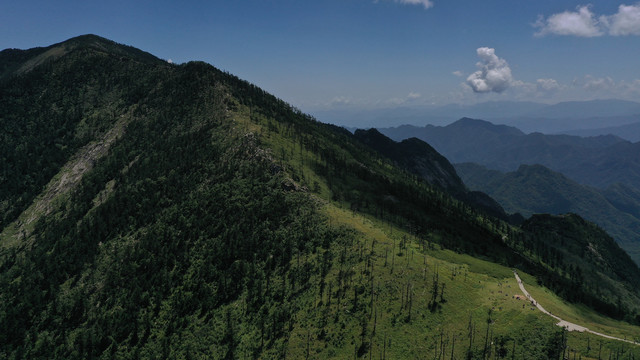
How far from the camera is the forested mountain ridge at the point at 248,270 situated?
266 feet

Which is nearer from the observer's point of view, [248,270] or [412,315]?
[412,315]

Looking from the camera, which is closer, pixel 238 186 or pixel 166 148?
pixel 238 186

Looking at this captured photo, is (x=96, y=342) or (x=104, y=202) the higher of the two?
(x=104, y=202)

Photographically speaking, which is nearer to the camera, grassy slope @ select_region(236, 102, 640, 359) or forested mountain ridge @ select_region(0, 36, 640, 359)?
grassy slope @ select_region(236, 102, 640, 359)

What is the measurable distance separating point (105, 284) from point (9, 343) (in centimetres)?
3863

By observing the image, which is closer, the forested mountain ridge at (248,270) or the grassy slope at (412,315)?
the grassy slope at (412,315)

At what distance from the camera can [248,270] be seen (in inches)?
4385

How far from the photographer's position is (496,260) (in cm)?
16588

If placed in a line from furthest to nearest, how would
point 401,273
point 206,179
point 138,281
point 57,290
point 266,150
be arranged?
1. point 266,150
2. point 206,179
3. point 57,290
4. point 138,281
5. point 401,273

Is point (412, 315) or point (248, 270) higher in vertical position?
point (412, 315)

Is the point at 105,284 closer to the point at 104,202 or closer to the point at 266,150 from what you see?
the point at 104,202

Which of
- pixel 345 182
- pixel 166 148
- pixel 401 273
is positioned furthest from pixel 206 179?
pixel 401 273

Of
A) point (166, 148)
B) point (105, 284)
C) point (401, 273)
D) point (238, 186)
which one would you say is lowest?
point (105, 284)

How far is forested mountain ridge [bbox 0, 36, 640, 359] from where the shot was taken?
8106cm
